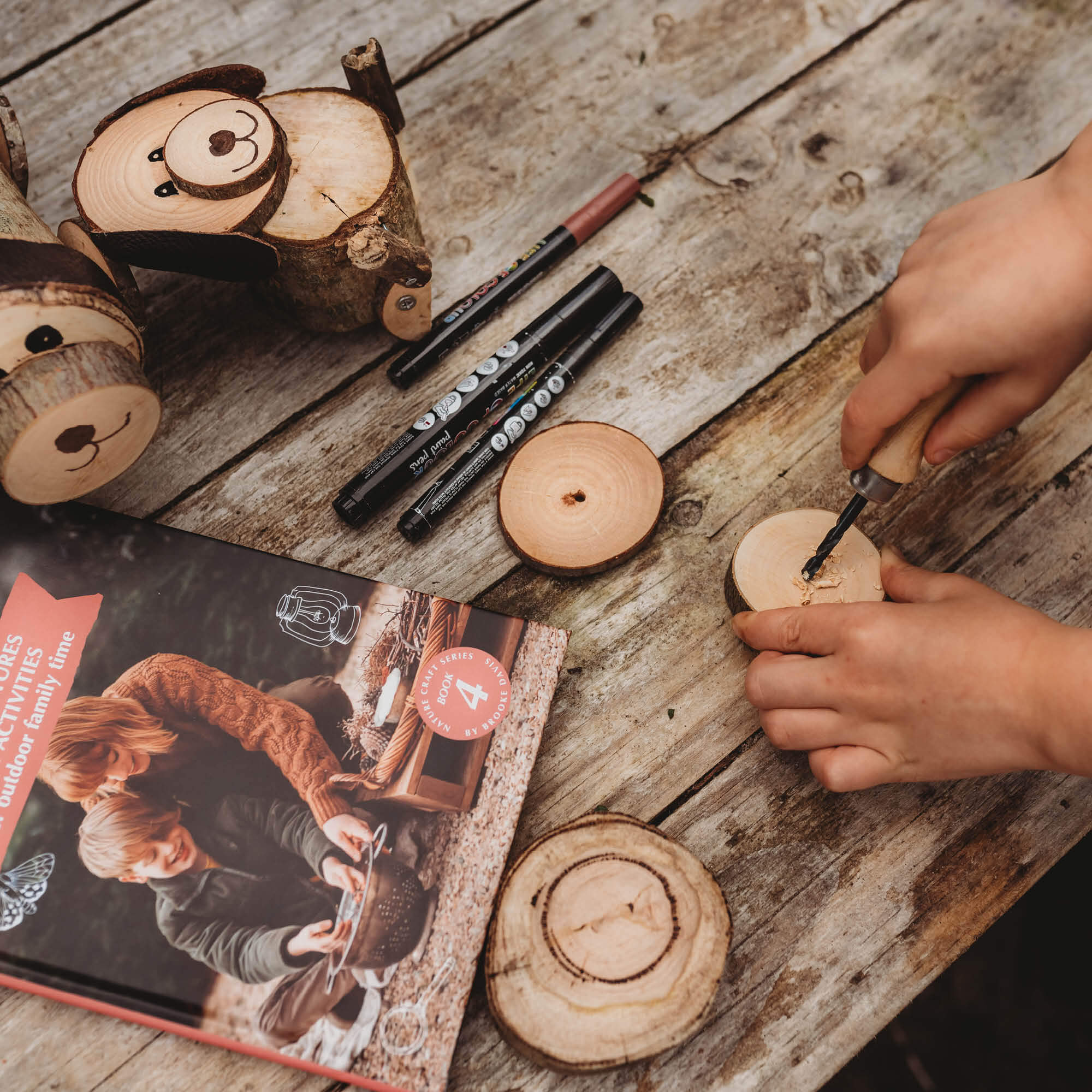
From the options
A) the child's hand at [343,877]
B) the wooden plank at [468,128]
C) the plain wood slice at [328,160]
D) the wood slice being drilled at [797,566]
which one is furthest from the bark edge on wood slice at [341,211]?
the child's hand at [343,877]

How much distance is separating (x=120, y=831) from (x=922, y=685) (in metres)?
0.61

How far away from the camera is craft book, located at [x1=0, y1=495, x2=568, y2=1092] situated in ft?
1.88

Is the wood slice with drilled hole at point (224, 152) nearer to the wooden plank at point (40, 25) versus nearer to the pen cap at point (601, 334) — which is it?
the pen cap at point (601, 334)

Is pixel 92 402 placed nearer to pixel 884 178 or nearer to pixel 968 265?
pixel 968 265

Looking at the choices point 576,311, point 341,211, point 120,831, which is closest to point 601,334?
point 576,311

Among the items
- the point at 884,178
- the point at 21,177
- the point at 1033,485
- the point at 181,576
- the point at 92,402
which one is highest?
the point at 21,177

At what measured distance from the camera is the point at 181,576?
65 cm

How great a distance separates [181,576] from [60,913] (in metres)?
0.26

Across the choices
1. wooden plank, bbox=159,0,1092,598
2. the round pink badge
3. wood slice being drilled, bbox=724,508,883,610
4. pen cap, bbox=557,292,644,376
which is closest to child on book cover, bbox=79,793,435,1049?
the round pink badge

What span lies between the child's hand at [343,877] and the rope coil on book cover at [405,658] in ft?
0.20

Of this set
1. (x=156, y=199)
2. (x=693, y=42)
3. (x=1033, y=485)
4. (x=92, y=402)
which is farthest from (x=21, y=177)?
(x=1033, y=485)

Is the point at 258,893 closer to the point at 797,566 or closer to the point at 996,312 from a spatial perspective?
the point at 797,566

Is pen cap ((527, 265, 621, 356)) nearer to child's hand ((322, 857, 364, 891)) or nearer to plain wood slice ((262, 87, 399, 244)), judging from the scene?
plain wood slice ((262, 87, 399, 244))

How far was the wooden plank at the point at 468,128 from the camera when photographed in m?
0.77
